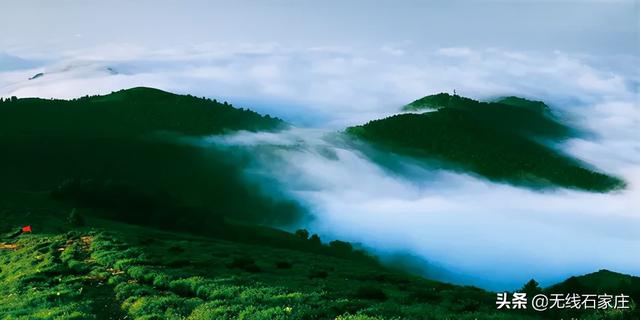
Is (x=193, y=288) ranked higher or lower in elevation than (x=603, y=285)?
lower

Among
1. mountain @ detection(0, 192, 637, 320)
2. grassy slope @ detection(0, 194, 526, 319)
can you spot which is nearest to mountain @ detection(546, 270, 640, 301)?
mountain @ detection(0, 192, 637, 320)

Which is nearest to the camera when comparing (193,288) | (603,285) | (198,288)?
(198,288)

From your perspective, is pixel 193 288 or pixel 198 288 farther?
pixel 193 288

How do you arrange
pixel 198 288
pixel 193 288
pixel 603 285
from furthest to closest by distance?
1. pixel 193 288
2. pixel 603 285
3. pixel 198 288

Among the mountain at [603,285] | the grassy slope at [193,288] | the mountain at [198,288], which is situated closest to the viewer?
the mountain at [198,288]

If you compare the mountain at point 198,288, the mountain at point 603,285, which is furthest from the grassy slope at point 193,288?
the mountain at point 603,285

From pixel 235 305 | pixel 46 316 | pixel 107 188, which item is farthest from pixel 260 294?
pixel 107 188

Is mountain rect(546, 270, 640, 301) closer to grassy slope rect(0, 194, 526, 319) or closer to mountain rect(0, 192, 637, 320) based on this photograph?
mountain rect(0, 192, 637, 320)

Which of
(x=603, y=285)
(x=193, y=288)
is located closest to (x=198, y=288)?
(x=193, y=288)

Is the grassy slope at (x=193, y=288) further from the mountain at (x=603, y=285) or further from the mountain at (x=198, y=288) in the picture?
the mountain at (x=603, y=285)

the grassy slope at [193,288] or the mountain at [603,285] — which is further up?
the mountain at [603,285]

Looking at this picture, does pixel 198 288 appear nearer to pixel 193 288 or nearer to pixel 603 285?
pixel 193 288

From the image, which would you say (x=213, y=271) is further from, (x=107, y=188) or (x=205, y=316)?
(x=107, y=188)

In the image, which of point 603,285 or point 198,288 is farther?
point 603,285
